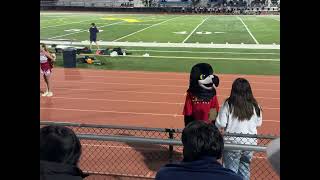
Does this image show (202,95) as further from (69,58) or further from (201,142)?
(69,58)

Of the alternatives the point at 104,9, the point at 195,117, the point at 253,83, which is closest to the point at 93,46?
the point at 253,83

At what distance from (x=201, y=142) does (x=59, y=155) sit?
0.75 m

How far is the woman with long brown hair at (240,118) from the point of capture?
4.86 meters

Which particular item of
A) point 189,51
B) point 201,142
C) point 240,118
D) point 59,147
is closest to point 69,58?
point 189,51

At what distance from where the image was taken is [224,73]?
15914mm

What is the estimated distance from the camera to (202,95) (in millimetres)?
5520

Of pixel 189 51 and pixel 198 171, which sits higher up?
pixel 189 51

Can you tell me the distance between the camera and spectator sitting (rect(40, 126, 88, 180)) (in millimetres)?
1964

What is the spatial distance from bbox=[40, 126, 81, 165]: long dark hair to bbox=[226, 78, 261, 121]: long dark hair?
2.99 meters

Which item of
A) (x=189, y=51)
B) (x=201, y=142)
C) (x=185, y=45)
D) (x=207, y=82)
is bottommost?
(x=201, y=142)
